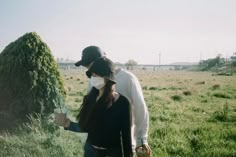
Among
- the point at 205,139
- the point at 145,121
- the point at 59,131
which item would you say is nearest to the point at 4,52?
the point at 59,131

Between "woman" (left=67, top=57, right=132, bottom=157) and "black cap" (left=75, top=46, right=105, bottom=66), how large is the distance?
1.32 ft

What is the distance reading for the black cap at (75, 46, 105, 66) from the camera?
11.1ft

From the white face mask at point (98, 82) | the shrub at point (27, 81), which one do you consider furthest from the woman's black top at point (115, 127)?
the shrub at point (27, 81)

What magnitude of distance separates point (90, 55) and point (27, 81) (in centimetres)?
350

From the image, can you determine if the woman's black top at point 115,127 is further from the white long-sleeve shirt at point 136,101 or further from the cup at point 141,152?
the white long-sleeve shirt at point 136,101

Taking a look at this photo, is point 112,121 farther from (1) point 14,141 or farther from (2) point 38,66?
(2) point 38,66

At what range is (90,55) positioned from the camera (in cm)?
339

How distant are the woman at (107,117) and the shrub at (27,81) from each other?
147 inches

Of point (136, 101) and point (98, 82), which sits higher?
point (98, 82)

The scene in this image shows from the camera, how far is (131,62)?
147m

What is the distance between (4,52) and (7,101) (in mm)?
1101

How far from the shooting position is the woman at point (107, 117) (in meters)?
2.92

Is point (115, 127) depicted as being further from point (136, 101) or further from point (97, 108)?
point (136, 101)

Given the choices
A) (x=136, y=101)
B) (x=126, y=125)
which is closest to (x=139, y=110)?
(x=136, y=101)
